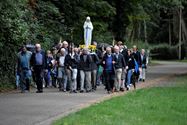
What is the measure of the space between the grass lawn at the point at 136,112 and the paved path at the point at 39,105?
70 cm

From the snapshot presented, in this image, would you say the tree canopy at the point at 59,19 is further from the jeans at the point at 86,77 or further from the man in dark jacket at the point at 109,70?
the man in dark jacket at the point at 109,70

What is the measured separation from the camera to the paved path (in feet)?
48.9

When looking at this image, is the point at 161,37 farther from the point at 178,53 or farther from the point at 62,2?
the point at 62,2

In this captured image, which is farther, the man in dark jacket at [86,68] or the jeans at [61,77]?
the jeans at [61,77]

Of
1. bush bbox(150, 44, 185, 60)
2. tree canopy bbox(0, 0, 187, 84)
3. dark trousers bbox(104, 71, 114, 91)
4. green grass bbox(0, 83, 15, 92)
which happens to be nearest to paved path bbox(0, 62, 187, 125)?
Answer: dark trousers bbox(104, 71, 114, 91)

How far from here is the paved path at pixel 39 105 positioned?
1491 cm

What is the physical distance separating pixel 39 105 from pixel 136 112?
356cm

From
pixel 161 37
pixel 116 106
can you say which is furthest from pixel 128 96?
pixel 161 37

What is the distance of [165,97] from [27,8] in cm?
1089

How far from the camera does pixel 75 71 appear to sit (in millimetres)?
23594

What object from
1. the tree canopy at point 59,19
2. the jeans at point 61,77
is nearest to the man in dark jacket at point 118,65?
the jeans at point 61,77

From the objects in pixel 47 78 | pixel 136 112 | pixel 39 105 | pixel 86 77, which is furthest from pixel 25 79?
pixel 136 112

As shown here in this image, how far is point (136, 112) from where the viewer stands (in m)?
16.0

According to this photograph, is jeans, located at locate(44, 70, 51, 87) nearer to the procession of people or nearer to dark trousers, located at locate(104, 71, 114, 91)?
the procession of people
